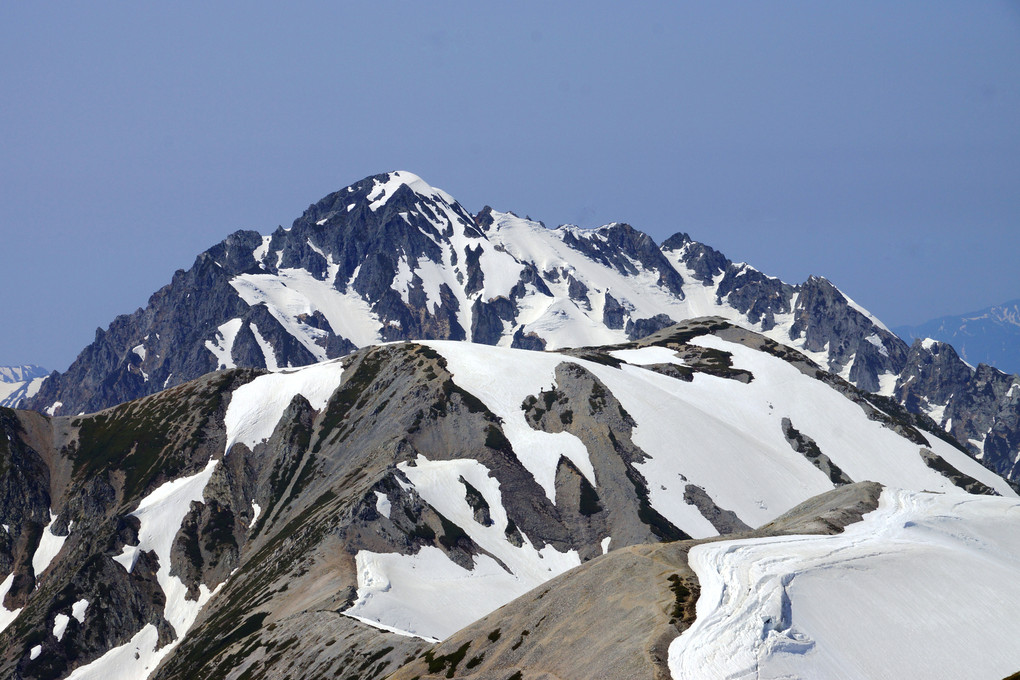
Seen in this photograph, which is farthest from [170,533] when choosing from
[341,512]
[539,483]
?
[539,483]

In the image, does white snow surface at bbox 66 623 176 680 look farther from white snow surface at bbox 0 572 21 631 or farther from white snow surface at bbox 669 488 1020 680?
white snow surface at bbox 669 488 1020 680

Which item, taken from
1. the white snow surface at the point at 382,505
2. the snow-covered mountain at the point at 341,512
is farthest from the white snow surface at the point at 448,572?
the white snow surface at the point at 382,505

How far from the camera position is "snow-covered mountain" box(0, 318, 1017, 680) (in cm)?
13288

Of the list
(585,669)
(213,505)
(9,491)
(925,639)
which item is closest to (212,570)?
(213,505)

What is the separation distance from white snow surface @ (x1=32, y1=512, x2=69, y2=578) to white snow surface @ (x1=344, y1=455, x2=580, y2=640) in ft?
249

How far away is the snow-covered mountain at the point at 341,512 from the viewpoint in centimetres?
13288

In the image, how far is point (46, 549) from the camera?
177 metres

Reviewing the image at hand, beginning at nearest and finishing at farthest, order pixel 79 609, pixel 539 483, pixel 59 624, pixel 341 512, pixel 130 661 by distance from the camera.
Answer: pixel 130 661
pixel 341 512
pixel 59 624
pixel 79 609
pixel 539 483

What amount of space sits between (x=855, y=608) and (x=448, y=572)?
80.8m

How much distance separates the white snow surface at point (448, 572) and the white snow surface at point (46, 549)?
75.9 meters

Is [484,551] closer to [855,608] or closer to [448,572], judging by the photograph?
[448,572]

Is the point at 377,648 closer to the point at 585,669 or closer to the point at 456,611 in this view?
the point at 456,611

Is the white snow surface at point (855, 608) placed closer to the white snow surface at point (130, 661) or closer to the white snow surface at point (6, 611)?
the white snow surface at point (130, 661)

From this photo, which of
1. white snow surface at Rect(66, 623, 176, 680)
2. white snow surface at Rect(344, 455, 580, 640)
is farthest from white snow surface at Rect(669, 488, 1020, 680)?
white snow surface at Rect(66, 623, 176, 680)
